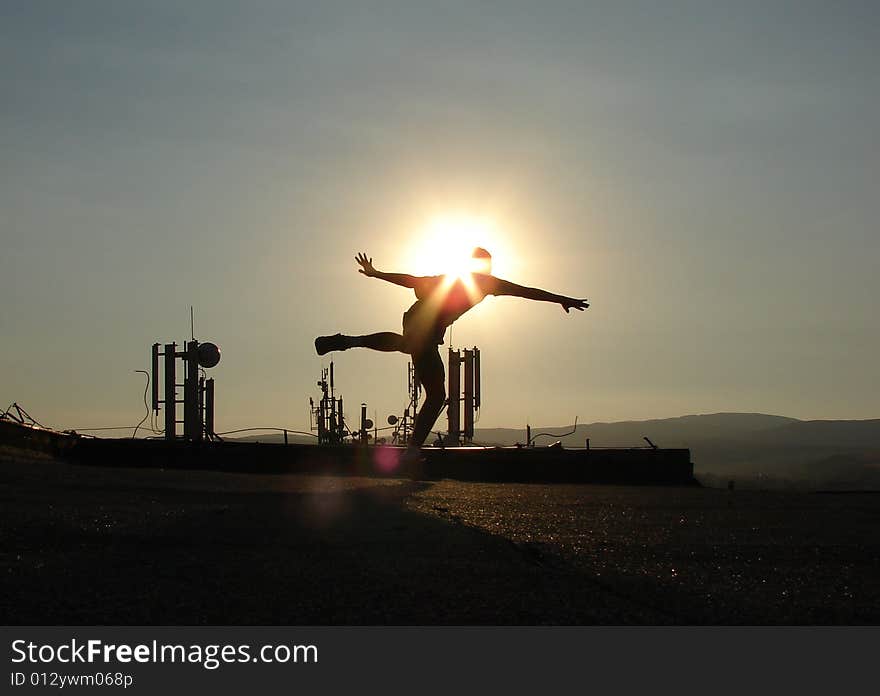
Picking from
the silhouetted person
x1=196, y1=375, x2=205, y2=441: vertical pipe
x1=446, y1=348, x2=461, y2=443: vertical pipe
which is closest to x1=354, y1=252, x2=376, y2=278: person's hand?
the silhouetted person

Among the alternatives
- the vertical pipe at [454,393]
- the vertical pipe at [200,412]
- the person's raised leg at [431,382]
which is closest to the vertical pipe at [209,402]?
the vertical pipe at [200,412]

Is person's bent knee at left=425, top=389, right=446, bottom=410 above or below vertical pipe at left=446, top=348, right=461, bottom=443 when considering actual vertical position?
below

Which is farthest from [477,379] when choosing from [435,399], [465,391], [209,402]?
[435,399]

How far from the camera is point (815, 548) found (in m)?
5.66

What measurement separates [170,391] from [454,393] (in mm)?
14122

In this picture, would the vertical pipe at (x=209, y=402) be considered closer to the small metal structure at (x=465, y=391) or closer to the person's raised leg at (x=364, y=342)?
the small metal structure at (x=465, y=391)

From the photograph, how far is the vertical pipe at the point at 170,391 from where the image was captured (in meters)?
33.2

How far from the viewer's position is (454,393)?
45.0 m

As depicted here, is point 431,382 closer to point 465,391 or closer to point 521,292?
point 521,292

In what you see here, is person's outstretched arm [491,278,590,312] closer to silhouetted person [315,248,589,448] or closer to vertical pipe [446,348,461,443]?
silhouetted person [315,248,589,448]

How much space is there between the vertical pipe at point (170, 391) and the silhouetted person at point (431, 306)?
2243cm

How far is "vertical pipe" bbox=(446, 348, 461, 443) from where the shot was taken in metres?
44.0

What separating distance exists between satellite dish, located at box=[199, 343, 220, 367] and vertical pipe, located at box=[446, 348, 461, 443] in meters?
12.1
